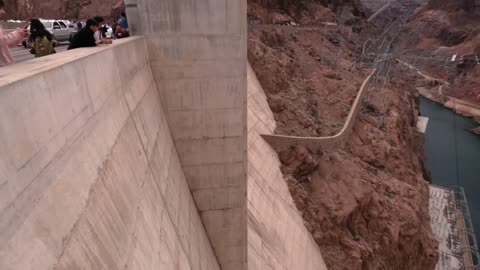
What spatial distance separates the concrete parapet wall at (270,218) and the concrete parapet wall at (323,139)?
50 cm

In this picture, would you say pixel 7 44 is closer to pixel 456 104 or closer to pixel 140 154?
pixel 140 154

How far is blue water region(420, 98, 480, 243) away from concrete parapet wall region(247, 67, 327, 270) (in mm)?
20451

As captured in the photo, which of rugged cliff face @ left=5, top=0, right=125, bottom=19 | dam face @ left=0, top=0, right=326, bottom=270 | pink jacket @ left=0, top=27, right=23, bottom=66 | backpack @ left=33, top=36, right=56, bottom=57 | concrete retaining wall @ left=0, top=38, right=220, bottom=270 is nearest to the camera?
concrete retaining wall @ left=0, top=38, right=220, bottom=270

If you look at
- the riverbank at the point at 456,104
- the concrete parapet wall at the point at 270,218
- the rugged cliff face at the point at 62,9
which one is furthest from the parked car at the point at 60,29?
the riverbank at the point at 456,104

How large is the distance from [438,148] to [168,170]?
44.2 m

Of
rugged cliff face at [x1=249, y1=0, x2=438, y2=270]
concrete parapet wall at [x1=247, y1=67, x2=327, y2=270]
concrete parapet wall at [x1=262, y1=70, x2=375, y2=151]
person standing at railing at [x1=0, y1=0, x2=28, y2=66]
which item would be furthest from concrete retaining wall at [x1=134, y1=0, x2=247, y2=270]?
concrete parapet wall at [x1=262, y1=70, x2=375, y2=151]

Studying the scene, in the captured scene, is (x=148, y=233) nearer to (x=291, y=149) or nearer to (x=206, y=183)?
(x=206, y=183)

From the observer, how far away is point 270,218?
41.5 ft

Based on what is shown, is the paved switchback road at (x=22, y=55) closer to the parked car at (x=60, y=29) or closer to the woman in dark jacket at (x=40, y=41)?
the woman in dark jacket at (x=40, y=41)

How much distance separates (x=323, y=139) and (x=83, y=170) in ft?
54.2

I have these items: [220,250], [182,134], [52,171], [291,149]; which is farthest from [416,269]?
[52,171]

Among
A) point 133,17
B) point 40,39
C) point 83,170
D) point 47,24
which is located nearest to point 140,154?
point 83,170

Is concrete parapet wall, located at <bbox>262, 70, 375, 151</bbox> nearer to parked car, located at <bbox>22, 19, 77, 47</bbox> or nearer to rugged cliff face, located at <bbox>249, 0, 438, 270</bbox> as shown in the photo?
rugged cliff face, located at <bbox>249, 0, 438, 270</bbox>

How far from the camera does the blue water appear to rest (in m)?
33.1
